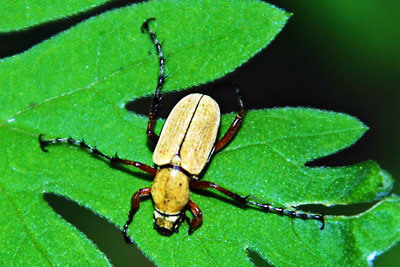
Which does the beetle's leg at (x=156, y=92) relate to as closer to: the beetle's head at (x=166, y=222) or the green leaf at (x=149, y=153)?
the green leaf at (x=149, y=153)

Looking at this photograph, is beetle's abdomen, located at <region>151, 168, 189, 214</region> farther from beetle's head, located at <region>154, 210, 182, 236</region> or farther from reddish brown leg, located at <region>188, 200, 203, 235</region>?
reddish brown leg, located at <region>188, 200, 203, 235</region>

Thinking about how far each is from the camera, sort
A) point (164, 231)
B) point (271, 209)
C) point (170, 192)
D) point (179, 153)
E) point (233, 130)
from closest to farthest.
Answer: point (271, 209), point (164, 231), point (233, 130), point (170, 192), point (179, 153)

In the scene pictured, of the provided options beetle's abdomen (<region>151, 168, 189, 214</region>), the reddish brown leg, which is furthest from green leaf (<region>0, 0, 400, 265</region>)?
beetle's abdomen (<region>151, 168, 189, 214</region>)

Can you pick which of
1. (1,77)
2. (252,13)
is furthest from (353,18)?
(1,77)

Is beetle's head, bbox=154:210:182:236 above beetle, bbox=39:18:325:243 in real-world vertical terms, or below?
below

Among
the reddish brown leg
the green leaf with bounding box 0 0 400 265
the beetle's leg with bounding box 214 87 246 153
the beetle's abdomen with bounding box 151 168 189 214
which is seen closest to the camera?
the green leaf with bounding box 0 0 400 265

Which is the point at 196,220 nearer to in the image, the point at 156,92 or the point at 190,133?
the point at 190,133

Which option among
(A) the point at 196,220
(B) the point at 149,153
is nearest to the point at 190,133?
(B) the point at 149,153
